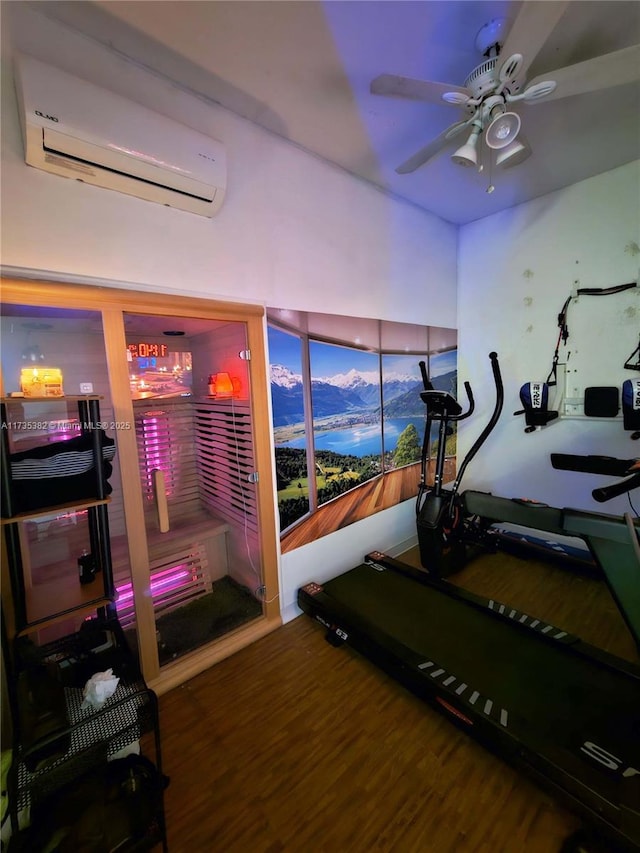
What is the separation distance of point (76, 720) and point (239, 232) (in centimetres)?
251

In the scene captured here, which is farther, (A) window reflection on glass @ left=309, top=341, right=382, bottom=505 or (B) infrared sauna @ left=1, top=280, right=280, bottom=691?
(A) window reflection on glass @ left=309, top=341, right=382, bottom=505

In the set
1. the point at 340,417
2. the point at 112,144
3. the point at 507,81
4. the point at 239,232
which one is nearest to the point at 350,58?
the point at 507,81

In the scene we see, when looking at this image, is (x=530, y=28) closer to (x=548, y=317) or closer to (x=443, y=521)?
(x=548, y=317)

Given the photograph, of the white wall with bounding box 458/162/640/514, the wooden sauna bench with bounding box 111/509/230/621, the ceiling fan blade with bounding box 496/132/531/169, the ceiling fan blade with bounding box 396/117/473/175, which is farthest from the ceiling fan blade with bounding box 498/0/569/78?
the wooden sauna bench with bounding box 111/509/230/621

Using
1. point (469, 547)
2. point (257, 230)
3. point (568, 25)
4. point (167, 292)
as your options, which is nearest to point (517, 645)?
point (469, 547)

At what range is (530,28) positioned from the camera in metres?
1.24

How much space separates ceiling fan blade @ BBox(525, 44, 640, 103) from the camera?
1369 mm

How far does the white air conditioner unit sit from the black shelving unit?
40.9 inches

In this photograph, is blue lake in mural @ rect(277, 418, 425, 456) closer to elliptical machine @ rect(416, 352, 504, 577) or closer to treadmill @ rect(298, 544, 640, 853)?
elliptical machine @ rect(416, 352, 504, 577)

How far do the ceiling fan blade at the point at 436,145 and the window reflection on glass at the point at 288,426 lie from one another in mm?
1224

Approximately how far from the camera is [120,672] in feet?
5.16

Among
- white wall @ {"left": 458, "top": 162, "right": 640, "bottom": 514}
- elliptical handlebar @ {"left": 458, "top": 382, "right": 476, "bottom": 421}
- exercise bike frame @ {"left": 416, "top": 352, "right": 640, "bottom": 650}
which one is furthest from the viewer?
elliptical handlebar @ {"left": 458, "top": 382, "right": 476, "bottom": 421}

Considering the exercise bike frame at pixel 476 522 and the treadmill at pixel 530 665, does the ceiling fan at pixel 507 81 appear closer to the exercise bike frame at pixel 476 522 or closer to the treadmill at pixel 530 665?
the exercise bike frame at pixel 476 522

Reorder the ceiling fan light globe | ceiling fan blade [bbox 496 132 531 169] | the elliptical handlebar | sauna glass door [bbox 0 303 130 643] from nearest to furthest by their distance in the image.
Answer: sauna glass door [bbox 0 303 130 643]
the ceiling fan light globe
ceiling fan blade [bbox 496 132 531 169]
the elliptical handlebar
